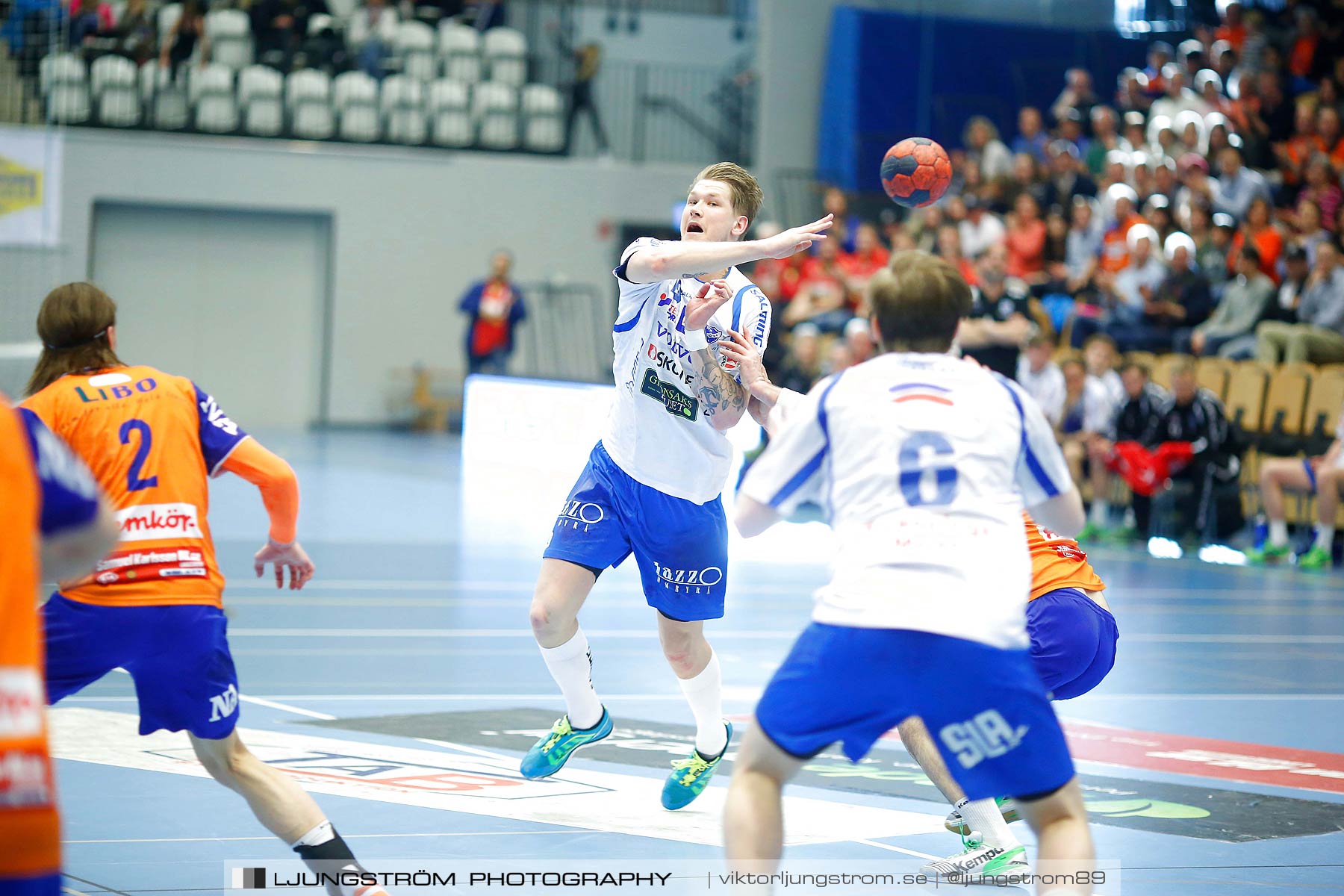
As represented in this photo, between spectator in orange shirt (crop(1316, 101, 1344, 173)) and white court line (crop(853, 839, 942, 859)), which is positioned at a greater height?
spectator in orange shirt (crop(1316, 101, 1344, 173))

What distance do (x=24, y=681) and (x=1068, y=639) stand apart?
3.07m

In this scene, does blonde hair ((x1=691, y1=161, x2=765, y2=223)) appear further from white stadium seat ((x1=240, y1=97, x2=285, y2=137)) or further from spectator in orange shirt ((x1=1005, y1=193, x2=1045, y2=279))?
white stadium seat ((x1=240, y1=97, x2=285, y2=137))

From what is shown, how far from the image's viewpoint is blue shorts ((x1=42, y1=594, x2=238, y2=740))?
3.69 metres

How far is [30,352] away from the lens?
1764cm

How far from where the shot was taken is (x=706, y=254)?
4.57m

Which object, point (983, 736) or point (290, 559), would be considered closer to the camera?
point (983, 736)

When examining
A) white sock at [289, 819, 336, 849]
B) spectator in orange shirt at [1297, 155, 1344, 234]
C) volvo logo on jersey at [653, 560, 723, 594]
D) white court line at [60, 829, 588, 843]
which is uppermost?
spectator in orange shirt at [1297, 155, 1344, 234]

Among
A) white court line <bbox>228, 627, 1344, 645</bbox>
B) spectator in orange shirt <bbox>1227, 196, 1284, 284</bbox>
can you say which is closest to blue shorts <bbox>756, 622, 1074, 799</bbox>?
white court line <bbox>228, 627, 1344, 645</bbox>

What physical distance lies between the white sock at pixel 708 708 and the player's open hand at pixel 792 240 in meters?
1.58

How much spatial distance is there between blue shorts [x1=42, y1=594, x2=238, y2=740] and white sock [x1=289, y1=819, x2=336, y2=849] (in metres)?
0.31

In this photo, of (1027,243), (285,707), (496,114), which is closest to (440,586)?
(285,707)

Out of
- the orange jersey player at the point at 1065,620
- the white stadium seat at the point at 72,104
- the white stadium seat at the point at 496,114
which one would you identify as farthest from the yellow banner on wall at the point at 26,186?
the orange jersey player at the point at 1065,620

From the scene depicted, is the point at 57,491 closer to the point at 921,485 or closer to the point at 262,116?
the point at 921,485

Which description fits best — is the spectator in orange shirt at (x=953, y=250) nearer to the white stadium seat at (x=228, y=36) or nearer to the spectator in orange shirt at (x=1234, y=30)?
the spectator in orange shirt at (x=1234, y=30)
